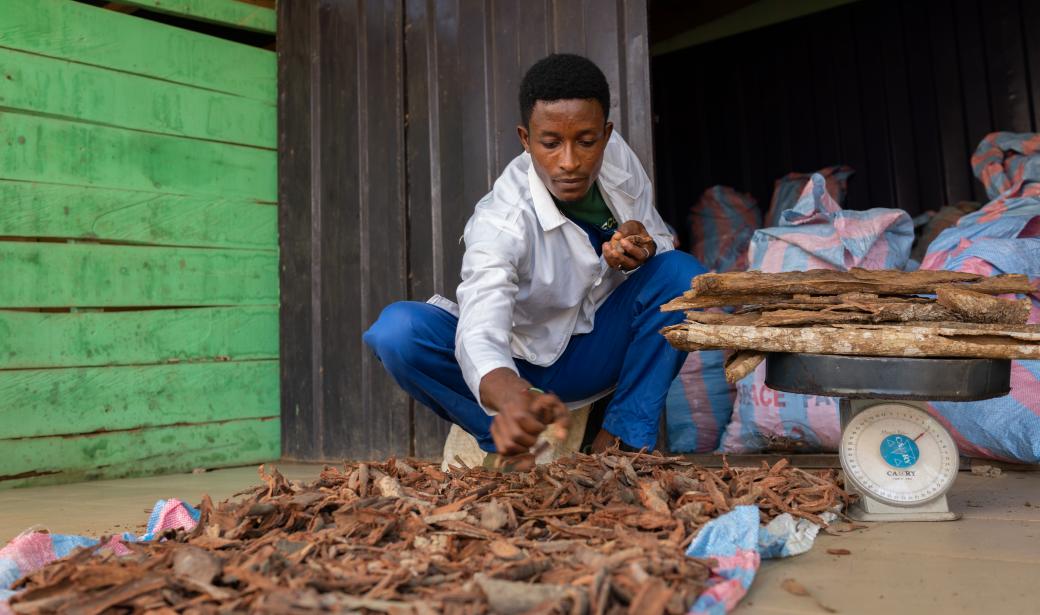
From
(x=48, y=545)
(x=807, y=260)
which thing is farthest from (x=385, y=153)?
(x=48, y=545)

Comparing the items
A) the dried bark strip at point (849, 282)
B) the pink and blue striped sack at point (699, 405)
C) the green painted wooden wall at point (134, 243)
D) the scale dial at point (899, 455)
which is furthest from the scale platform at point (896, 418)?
the green painted wooden wall at point (134, 243)

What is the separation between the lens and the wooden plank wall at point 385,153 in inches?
141

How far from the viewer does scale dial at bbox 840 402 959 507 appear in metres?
2.10

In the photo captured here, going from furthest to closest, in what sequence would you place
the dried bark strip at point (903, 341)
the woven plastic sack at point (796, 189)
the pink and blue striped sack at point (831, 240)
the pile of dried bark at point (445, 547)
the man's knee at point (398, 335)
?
the woven plastic sack at point (796, 189), the pink and blue striped sack at point (831, 240), the man's knee at point (398, 335), the dried bark strip at point (903, 341), the pile of dried bark at point (445, 547)

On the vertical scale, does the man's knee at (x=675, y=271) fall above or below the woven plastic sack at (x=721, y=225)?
below

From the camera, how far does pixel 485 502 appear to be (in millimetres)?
2006

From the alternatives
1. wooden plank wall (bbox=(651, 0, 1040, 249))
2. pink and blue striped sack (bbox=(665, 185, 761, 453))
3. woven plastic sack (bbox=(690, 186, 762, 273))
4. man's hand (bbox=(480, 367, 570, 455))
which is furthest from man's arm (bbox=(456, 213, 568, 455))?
woven plastic sack (bbox=(690, 186, 762, 273))

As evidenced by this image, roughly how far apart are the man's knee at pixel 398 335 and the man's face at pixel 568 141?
0.63m

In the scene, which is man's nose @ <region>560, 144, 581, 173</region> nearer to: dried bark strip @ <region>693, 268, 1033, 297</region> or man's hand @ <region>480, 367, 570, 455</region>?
dried bark strip @ <region>693, 268, 1033, 297</region>

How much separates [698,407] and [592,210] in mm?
1121

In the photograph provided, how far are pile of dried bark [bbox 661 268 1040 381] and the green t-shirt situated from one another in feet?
2.14

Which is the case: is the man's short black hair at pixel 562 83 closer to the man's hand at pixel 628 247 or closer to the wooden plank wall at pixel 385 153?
the man's hand at pixel 628 247

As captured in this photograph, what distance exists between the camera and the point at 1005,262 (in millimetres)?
3148

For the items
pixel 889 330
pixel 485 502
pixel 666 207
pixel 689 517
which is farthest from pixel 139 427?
pixel 666 207
